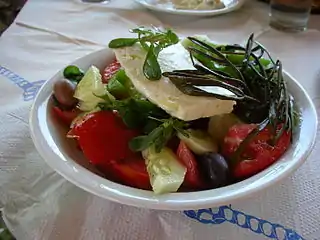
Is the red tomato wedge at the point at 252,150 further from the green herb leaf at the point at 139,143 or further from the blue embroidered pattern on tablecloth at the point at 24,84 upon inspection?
the blue embroidered pattern on tablecloth at the point at 24,84

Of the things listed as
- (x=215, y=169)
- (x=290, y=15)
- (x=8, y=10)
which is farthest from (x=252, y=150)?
(x=8, y=10)

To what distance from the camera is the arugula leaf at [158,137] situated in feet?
1.71

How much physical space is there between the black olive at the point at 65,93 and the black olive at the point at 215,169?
195mm

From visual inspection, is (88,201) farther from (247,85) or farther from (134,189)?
(247,85)

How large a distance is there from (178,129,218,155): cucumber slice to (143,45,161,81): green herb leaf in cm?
7

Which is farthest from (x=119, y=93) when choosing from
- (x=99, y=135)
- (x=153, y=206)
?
(x=153, y=206)

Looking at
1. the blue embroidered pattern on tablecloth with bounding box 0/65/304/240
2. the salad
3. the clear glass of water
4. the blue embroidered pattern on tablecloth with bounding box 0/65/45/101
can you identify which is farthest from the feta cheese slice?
the clear glass of water

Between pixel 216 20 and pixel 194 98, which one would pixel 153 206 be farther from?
pixel 216 20

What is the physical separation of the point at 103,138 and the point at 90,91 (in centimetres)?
8

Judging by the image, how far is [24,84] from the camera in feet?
2.71

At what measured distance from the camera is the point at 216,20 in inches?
42.4

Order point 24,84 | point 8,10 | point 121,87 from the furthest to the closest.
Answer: point 8,10
point 24,84
point 121,87

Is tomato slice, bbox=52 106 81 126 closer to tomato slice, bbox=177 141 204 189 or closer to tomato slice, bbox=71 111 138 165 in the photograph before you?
tomato slice, bbox=71 111 138 165

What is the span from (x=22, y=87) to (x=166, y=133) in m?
0.38
